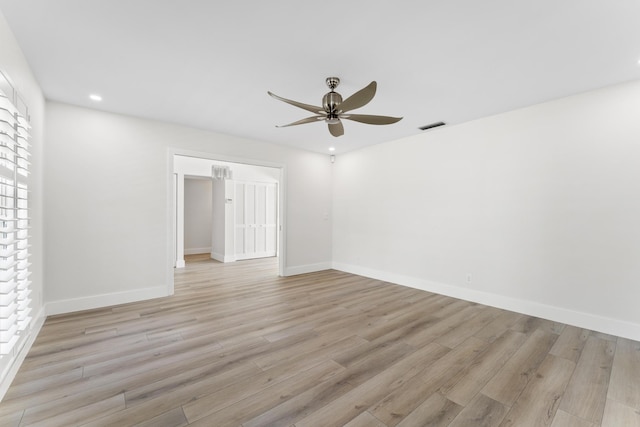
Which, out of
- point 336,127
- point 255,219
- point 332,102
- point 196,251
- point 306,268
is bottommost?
point 196,251

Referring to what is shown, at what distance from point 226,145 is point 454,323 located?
14.1 ft

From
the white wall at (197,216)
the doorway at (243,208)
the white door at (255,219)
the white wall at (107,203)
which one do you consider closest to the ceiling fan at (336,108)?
the white wall at (107,203)

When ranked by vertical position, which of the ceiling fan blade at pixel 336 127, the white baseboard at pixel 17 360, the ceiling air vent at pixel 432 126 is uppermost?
the ceiling air vent at pixel 432 126

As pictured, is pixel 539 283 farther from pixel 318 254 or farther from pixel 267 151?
pixel 267 151

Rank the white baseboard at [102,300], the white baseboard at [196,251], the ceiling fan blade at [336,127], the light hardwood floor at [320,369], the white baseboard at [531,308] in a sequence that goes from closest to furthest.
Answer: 1. the light hardwood floor at [320,369]
2. the white baseboard at [531,308]
3. the ceiling fan blade at [336,127]
4. the white baseboard at [102,300]
5. the white baseboard at [196,251]

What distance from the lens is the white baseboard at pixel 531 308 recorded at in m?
2.82

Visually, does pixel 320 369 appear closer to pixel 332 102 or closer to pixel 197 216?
pixel 332 102

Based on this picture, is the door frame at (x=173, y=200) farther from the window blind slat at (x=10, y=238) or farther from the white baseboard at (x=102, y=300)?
the window blind slat at (x=10, y=238)

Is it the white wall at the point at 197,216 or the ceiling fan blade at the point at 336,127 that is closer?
the ceiling fan blade at the point at 336,127

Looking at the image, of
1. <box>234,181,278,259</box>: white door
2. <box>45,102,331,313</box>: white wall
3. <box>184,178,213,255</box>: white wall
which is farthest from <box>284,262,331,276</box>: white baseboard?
<box>184,178,213,255</box>: white wall

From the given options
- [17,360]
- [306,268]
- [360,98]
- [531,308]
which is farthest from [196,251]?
[531,308]

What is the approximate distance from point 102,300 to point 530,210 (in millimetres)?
5717

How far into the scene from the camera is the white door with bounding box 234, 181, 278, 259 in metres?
7.33

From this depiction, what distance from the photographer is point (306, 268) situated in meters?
5.73
